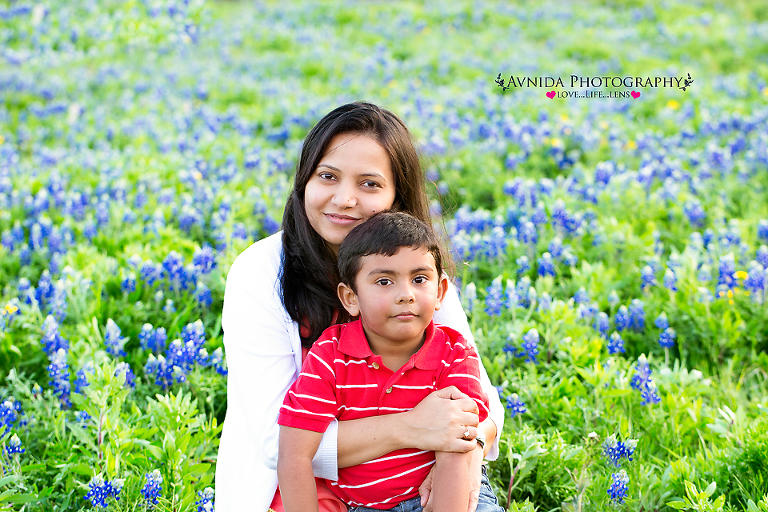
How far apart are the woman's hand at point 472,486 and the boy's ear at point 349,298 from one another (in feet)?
2.04

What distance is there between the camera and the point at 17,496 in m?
2.82

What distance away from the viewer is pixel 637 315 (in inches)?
166

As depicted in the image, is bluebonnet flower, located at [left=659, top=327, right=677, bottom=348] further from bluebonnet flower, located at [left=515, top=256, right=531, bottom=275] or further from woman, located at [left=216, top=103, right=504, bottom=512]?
woman, located at [left=216, top=103, right=504, bottom=512]

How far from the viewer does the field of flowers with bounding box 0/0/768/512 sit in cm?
315

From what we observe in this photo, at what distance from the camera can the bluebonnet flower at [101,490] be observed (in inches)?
110

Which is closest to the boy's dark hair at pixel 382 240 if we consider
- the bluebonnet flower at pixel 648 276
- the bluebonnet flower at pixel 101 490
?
the bluebonnet flower at pixel 101 490

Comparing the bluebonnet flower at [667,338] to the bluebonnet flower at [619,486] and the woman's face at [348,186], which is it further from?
the woman's face at [348,186]

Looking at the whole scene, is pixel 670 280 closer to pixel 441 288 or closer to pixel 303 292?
pixel 441 288

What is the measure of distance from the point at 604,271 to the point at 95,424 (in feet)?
10.6

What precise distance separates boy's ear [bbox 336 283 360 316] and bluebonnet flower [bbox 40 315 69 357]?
1.91 metres

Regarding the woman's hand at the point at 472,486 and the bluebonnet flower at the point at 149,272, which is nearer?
the woman's hand at the point at 472,486

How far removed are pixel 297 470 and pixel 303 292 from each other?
72 centimetres

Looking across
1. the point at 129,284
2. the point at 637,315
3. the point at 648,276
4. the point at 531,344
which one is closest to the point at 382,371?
the point at 531,344

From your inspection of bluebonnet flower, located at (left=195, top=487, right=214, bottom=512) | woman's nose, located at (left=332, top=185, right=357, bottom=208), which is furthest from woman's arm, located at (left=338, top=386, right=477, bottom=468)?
woman's nose, located at (left=332, top=185, right=357, bottom=208)
